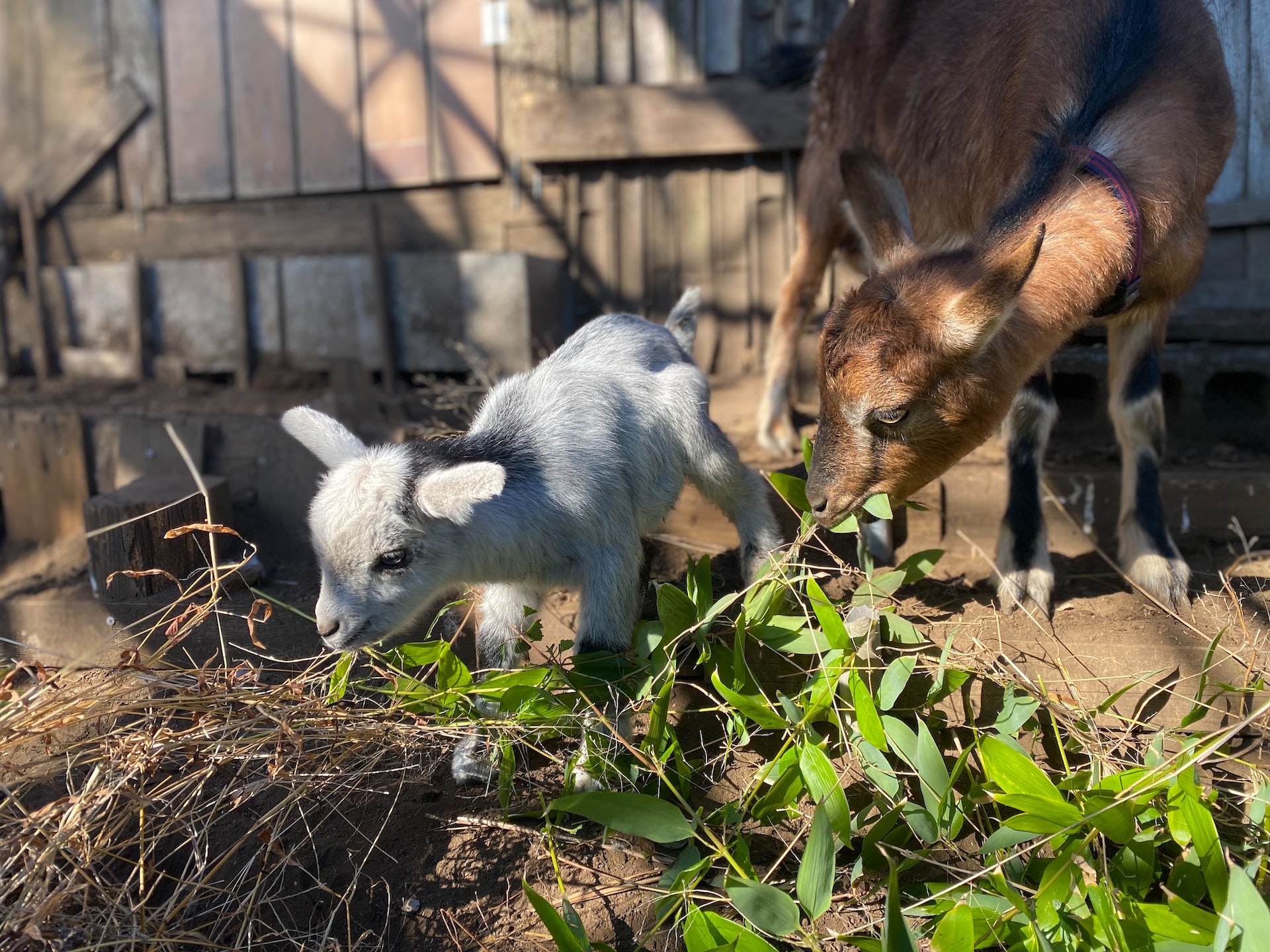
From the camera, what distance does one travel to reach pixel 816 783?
208 cm

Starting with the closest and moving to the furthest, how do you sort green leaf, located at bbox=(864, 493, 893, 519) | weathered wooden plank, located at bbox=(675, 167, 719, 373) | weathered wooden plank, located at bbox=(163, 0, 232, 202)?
green leaf, located at bbox=(864, 493, 893, 519) < weathered wooden plank, located at bbox=(675, 167, 719, 373) < weathered wooden plank, located at bbox=(163, 0, 232, 202)

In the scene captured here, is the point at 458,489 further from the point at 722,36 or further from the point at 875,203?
the point at 722,36

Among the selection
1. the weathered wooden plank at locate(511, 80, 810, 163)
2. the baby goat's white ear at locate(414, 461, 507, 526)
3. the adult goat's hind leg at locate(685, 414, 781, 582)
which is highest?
the weathered wooden plank at locate(511, 80, 810, 163)

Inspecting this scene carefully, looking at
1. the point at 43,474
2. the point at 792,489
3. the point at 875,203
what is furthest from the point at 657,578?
the point at 43,474

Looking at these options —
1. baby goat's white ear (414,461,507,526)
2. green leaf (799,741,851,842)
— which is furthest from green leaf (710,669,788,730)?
baby goat's white ear (414,461,507,526)

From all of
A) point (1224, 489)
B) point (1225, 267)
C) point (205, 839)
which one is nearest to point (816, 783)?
point (205, 839)

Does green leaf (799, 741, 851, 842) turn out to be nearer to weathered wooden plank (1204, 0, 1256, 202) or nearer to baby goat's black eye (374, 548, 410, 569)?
baby goat's black eye (374, 548, 410, 569)

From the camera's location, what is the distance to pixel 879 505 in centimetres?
245

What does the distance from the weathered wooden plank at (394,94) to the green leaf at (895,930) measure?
15.6 ft

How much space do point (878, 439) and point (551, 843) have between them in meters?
1.24

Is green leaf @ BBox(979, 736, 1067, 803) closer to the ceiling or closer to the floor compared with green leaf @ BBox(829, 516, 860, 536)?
closer to the floor

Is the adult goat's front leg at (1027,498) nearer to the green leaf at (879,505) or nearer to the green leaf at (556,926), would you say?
the green leaf at (879,505)

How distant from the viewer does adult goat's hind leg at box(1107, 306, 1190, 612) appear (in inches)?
114

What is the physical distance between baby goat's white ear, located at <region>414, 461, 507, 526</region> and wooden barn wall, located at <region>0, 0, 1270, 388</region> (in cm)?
337
